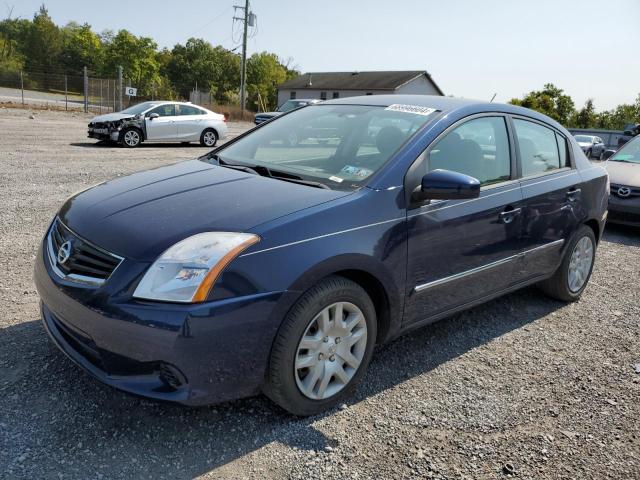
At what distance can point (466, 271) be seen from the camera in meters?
3.51

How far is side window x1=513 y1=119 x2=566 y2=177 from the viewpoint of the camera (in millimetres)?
4062

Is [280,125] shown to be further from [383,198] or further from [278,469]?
[278,469]

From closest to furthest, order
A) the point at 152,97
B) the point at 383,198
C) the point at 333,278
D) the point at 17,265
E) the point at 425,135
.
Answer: the point at 333,278, the point at 383,198, the point at 425,135, the point at 17,265, the point at 152,97

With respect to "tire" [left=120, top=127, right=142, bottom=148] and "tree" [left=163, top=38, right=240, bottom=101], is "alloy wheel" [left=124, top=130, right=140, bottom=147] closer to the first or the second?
"tire" [left=120, top=127, right=142, bottom=148]

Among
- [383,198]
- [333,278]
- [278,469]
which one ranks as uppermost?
[383,198]

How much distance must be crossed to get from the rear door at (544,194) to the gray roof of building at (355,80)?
54712 mm

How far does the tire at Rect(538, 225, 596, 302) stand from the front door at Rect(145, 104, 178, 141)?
43.4 feet

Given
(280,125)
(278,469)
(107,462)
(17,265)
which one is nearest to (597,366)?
(278,469)

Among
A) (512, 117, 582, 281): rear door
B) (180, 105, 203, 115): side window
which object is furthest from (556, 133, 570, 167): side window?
(180, 105, 203, 115): side window

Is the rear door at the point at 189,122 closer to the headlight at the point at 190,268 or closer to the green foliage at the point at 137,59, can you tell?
the headlight at the point at 190,268

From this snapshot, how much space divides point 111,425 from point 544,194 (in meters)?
3.26

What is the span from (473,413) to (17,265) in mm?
3874

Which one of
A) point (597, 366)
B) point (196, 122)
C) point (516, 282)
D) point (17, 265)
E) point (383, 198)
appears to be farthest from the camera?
point (196, 122)

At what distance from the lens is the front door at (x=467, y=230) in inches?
126
